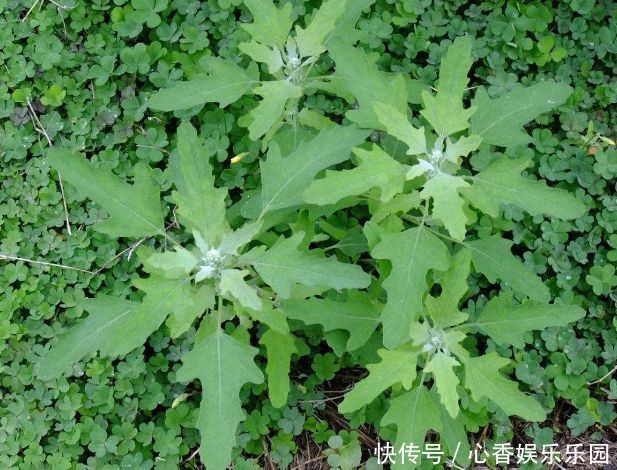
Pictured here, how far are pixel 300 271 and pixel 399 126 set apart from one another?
0.66 meters

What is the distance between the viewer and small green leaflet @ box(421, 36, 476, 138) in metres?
2.61

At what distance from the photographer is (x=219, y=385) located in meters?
2.62

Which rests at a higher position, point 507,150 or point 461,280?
point 507,150

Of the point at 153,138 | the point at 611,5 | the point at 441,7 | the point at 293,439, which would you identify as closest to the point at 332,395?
the point at 293,439

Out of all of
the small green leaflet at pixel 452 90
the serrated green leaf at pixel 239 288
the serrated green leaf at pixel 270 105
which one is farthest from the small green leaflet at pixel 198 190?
the small green leaflet at pixel 452 90

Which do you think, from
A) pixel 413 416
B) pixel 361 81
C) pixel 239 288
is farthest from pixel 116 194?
pixel 413 416

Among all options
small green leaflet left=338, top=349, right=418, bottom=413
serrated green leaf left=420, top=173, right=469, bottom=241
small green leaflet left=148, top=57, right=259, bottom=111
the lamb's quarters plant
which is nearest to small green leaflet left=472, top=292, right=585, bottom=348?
small green leaflet left=338, top=349, right=418, bottom=413

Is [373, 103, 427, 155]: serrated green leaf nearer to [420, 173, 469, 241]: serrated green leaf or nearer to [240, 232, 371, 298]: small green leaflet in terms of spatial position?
[420, 173, 469, 241]: serrated green leaf

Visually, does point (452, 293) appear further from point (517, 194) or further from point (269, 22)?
point (269, 22)

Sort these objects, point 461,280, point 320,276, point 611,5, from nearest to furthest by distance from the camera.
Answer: point 320,276 < point 461,280 < point 611,5

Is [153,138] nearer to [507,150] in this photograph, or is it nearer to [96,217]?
[96,217]

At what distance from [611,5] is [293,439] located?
289 centimetres

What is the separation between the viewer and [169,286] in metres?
2.60

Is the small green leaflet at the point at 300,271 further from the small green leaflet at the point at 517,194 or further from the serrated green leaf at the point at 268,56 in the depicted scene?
the serrated green leaf at the point at 268,56
